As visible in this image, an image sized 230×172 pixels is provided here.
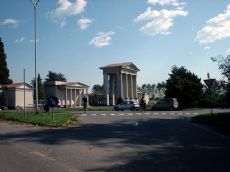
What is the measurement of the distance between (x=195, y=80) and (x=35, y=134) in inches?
1802

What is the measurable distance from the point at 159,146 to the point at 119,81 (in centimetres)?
8939

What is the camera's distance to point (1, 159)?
1134 centimetres

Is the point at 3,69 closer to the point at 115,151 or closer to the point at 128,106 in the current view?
the point at 128,106

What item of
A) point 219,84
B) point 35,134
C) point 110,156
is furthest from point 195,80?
point 110,156

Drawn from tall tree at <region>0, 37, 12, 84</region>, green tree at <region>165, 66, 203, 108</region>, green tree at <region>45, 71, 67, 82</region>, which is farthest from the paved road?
green tree at <region>45, 71, 67, 82</region>

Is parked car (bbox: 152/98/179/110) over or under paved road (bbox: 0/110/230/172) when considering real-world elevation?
over

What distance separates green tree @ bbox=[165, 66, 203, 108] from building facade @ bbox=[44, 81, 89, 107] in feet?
149

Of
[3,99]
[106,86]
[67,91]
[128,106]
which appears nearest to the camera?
[128,106]

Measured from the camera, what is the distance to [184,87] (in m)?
59.9

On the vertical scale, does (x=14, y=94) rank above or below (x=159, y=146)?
above

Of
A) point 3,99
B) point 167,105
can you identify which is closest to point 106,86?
point 3,99

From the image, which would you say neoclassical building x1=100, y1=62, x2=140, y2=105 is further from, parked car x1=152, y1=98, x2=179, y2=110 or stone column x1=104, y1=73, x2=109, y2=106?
parked car x1=152, y1=98, x2=179, y2=110

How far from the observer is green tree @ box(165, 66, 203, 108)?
59.6 meters

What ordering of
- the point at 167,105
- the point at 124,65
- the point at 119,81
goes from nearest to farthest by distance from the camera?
the point at 167,105
the point at 119,81
the point at 124,65
